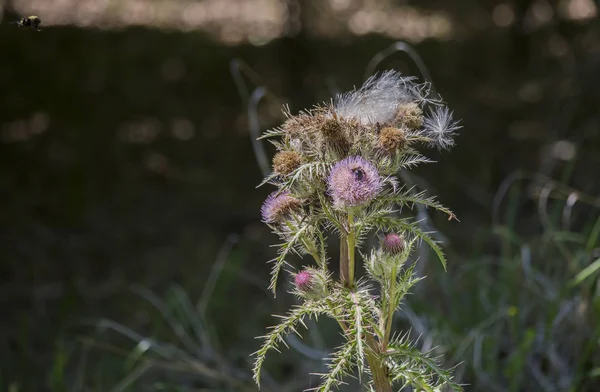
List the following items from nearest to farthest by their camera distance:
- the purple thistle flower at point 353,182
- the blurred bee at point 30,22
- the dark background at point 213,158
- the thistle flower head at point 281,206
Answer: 1. the purple thistle flower at point 353,182
2. the thistle flower head at point 281,206
3. the blurred bee at point 30,22
4. the dark background at point 213,158

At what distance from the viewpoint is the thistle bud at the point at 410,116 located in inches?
40.4

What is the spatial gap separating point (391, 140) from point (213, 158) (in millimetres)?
3321

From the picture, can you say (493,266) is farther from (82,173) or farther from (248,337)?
(82,173)

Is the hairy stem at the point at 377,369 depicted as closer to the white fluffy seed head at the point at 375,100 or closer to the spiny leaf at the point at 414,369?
the spiny leaf at the point at 414,369

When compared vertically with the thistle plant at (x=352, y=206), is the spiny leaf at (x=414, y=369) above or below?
below

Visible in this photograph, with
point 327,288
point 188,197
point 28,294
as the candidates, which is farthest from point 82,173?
point 327,288

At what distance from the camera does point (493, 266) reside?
3.28 meters

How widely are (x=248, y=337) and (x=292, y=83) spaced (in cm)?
185

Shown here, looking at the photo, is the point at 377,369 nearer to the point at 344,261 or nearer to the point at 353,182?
the point at 344,261

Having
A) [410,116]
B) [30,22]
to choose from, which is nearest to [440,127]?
[410,116]

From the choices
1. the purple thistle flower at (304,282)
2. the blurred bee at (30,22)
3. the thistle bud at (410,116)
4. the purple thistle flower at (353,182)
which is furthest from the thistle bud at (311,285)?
the blurred bee at (30,22)

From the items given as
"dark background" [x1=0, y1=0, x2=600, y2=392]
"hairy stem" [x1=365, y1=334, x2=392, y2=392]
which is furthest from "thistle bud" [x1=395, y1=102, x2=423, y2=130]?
"dark background" [x1=0, y1=0, x2=600, y2=392]

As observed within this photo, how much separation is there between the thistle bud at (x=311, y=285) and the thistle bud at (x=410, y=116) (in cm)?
23

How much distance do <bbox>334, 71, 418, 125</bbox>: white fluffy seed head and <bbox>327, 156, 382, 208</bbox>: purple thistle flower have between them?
10 centimetres
